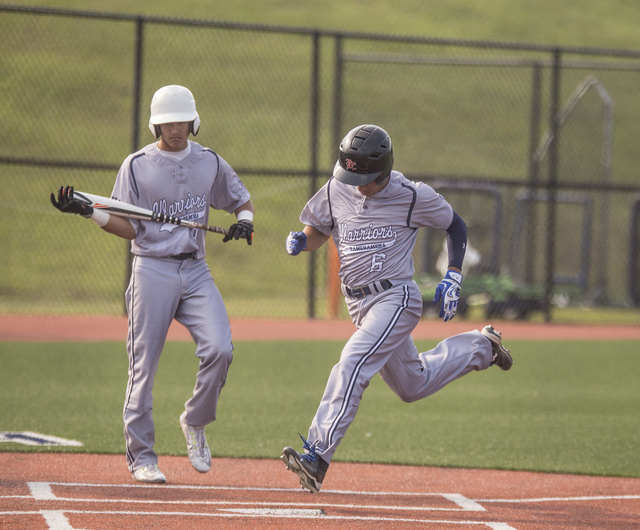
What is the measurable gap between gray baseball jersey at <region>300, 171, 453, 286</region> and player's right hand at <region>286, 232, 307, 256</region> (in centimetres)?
22

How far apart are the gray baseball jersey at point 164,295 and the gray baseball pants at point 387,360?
0.75m

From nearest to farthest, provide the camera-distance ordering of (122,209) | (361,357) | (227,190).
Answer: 1. (361,357)
2. (122,209)
3. (227,190)

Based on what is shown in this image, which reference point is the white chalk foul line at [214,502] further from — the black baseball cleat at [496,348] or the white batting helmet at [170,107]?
the white batting helmet at [170,107]

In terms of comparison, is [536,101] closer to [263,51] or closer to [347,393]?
[347,393]

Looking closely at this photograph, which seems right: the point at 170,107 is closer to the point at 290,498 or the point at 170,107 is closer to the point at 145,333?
the point at 145,333

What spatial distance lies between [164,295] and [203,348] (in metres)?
0.39

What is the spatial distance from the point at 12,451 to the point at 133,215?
1936 mm

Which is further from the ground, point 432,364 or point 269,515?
point 432,364

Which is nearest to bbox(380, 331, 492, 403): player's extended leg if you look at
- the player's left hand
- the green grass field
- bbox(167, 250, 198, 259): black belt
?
the player's left hand

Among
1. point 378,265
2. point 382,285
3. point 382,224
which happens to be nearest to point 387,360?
point 382,285

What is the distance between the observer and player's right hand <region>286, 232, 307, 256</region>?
15.4 ft

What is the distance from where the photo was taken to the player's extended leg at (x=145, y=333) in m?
4.60

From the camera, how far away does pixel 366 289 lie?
4656mm

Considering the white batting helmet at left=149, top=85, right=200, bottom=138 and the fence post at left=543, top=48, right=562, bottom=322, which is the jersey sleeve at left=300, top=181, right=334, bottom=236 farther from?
the fence post at left=543, top=48, right=562, bottom=322
